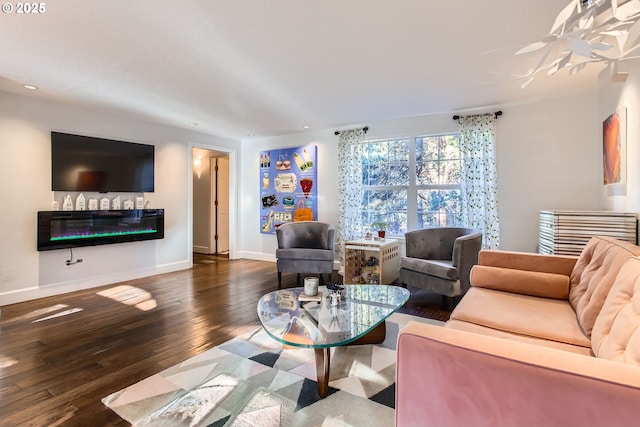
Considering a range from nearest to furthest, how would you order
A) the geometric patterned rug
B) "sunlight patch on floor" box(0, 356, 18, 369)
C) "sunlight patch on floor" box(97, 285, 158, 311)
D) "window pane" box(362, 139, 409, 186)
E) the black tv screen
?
1. the geometric patterned rug
2. "sunlight patch on floor" box(0, 356, 18, 369)
3. "sunlight patch on floor" box(97, 285, 158, 311)
4. the black tv screen
5. "window pane" box(362, 139, 409, 186)

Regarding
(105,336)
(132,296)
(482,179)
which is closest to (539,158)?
(482,179)

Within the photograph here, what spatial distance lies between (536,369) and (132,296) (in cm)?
410

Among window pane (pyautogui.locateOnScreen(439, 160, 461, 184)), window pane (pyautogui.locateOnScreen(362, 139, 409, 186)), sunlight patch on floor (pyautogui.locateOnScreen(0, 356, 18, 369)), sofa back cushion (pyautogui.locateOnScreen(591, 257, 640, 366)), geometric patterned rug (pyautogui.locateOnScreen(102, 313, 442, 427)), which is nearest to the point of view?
sofa back cushion (pyautogui.locateOnScreen(591, 257, 640, 366))

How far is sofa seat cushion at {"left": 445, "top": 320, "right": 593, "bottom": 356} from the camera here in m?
1.46

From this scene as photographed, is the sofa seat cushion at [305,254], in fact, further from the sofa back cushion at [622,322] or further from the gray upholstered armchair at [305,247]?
the sofa back cushion at [622,322]

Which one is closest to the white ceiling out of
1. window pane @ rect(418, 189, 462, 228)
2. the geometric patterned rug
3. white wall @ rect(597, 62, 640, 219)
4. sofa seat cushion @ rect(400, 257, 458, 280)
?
white wall @ rect(597, 62, 640, 219)

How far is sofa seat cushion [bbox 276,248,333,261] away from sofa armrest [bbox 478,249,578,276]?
2.02 m

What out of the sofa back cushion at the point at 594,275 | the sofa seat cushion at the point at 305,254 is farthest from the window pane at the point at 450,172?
the sofa back cushion at the point at 594,275

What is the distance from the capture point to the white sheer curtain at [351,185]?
16.3 ft

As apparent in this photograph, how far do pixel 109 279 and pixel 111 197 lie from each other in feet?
3.75

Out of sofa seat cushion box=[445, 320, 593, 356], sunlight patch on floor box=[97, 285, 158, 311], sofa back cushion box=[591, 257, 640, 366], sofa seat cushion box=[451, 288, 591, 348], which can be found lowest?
sunlight patch on floor box=[97, 285, 158, 311]

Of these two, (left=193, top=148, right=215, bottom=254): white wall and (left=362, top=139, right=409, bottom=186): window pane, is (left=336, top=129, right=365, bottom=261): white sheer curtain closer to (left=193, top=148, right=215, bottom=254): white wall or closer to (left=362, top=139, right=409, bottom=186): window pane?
(left=362, top=139, right=409, bottom=186): window pane

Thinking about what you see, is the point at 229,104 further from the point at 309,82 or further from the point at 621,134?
the point at 621,134

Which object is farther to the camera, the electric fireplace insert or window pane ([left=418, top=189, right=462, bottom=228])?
window pane ([left=418, top=189, right=462, bottom=228])
